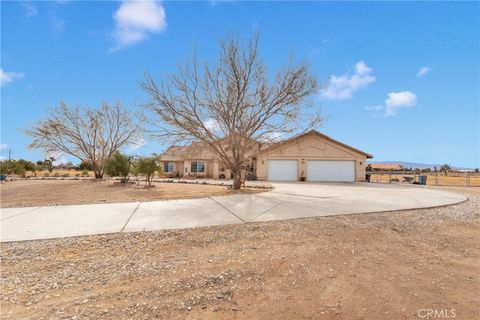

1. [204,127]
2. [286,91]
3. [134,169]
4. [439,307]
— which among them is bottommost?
[439,307]

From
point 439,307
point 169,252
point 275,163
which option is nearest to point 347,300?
point 439,307

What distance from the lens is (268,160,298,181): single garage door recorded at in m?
27.3

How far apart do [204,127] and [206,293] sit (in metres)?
11.7

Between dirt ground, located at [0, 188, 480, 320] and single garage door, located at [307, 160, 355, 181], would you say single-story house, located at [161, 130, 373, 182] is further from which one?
dirt ground, located at [0, 188, 480, 320]

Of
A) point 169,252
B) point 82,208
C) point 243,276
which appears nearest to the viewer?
point 243,276

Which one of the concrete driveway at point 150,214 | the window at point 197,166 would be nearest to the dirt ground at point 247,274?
the concrete driveway at point 150,214

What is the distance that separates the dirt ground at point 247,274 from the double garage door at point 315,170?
811 inches

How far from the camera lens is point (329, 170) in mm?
27453

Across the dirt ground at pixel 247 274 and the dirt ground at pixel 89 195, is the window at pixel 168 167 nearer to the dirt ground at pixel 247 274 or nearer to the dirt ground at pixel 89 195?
the dirt ground at pixel 89 195

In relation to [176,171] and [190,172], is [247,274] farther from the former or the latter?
[176,171]

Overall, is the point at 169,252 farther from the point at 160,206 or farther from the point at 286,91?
the point at 286,91

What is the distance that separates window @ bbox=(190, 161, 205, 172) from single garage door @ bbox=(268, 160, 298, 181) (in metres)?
9.43

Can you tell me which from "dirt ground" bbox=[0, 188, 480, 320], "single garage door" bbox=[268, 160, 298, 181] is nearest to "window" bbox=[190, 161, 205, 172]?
"single garage door" bbox=[268, 160, 298, 181]

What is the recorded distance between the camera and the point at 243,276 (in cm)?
430
